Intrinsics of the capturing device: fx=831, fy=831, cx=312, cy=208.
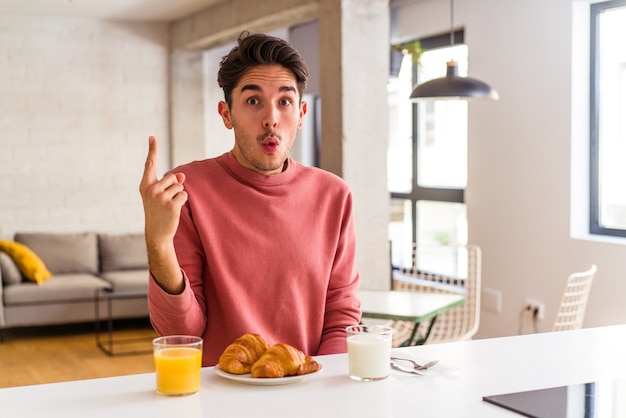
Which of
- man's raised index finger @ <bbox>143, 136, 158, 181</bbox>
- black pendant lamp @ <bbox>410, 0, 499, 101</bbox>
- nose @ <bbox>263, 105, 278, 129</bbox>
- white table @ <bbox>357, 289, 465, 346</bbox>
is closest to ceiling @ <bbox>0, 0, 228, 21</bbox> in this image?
black pendant lamp @ <bbox>410, 0, 499, 101</bbox>

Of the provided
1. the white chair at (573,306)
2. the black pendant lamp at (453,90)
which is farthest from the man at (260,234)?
the white chair at (573,306)

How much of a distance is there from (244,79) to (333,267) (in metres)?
0.47

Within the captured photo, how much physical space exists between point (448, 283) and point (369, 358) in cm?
465

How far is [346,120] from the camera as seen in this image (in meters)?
4.65

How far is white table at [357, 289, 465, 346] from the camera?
3648 mm

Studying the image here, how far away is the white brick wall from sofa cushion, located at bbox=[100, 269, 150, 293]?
2.18ft

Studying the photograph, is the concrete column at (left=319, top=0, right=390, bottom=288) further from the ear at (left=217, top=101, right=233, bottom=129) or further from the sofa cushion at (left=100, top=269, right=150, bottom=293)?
the ear at (left=217, top=101, right=233, bottom=129)

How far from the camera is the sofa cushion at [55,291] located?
20.5ft

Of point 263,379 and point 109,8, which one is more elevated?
point 109,8

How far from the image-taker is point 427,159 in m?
6.36

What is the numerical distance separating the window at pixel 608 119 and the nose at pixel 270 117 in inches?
137

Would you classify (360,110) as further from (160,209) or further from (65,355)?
(160,209)

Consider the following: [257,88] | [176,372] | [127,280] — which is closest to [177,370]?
[176,372]

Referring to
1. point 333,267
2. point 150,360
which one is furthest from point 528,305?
point 333,267
